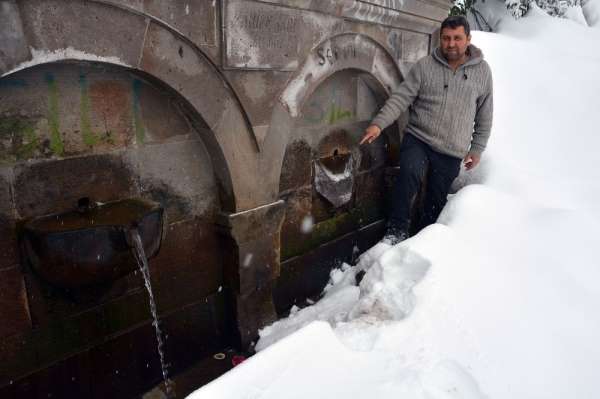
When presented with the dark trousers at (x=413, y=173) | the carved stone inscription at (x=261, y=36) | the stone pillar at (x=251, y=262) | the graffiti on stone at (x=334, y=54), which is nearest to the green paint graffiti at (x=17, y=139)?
the carved stone inscription at (x=261, y=36)

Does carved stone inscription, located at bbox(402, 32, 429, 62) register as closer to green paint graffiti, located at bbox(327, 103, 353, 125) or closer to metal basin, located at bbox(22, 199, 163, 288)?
green paint graffiti, located at bbox(327, 103, 353, 125)

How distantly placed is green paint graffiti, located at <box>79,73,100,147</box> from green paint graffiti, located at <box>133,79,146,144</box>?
241 millimetres

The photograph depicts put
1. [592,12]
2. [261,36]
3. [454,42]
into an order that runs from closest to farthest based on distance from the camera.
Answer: [261,36]
[454,42]
[592,12]

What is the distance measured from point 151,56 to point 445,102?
8.40ft

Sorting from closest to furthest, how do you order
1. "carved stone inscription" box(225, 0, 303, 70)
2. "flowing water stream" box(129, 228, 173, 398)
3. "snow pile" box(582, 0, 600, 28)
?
"flowing water stream" box(129, 228, 173, 398)
"carved stone inscription" box(225, 0, 303, 70)
"snow pile" box(582, 0, 600, 28)

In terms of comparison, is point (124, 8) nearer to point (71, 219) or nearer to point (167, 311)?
point (71, 219)

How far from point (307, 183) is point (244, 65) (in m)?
1.36

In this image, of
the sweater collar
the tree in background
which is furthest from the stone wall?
the tree in background

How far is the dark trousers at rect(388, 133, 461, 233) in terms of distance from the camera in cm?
416

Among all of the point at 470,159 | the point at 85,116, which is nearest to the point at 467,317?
the point at 85,116

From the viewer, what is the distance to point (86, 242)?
7.22ft

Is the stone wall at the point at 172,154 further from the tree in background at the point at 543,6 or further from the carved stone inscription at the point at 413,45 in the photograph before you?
the tree in background at the point at 543,6

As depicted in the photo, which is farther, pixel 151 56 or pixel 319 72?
pixel 319 72

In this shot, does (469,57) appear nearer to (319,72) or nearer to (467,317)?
(319,72)
